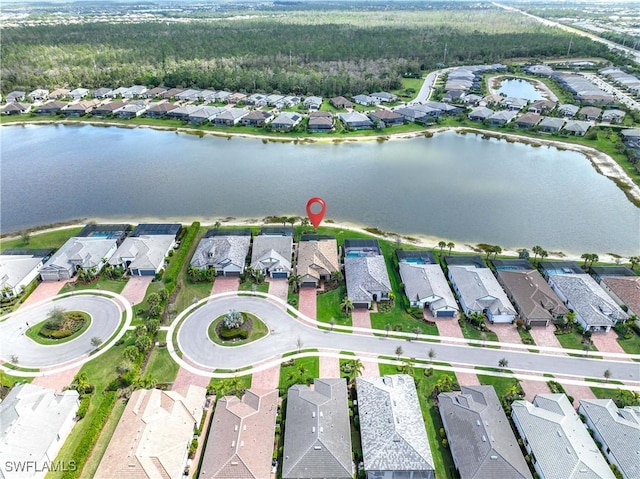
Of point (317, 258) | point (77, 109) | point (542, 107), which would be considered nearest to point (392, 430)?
point (317, 258)

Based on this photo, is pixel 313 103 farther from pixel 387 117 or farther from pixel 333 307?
pixel 333 307

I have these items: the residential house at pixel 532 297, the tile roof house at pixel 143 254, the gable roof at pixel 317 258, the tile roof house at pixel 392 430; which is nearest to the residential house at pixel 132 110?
the tile roof house at pixel 143 254

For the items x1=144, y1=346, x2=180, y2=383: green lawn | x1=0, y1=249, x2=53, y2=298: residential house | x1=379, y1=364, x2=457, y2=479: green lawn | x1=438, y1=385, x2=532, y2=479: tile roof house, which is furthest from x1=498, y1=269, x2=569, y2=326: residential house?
x1=0, y1=249, x2=53, y2=298: residential house

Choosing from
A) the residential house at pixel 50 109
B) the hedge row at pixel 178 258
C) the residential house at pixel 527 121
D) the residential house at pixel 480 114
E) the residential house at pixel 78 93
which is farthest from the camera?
the residential house at pixel 78 93

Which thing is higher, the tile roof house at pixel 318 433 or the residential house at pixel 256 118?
the tile roof house at pixel 318 433

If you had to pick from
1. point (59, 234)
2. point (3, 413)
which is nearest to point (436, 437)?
point (3, 413)

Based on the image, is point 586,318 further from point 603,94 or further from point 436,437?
point 603,94

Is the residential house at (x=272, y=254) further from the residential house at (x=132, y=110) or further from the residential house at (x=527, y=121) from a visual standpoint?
the residential house at (x=132, y=110)
